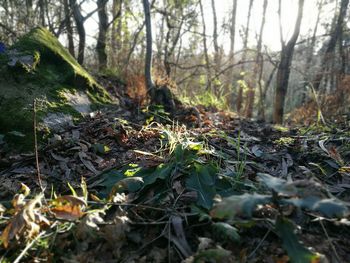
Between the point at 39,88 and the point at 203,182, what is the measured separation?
82.6 inches

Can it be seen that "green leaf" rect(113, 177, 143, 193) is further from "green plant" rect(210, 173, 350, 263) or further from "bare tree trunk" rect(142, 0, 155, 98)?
"bare tree trunk" rect(142, 0, 155, 98)

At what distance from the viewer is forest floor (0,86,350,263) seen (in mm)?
1232

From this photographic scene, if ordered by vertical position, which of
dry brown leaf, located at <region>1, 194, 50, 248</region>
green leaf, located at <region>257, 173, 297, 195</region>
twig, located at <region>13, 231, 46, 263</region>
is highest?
green leaf, located at <region>257, 173, 297, 195</region>

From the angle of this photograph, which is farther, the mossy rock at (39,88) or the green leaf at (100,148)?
the mossy rock at (39,88)

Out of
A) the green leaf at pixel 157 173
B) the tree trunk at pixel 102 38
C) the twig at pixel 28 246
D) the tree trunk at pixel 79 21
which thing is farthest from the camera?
the tree trunk at pixel 102 38

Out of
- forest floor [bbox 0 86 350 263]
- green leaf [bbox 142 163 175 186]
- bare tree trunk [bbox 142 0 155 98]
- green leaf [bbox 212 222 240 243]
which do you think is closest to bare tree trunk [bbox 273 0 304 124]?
bare tree trunk [bbox 142 0 155 98]

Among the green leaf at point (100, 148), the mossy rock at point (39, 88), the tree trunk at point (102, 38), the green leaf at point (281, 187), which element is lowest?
the green leaf at point (100, 148)

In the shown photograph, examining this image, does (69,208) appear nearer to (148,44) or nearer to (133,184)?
(133,184)

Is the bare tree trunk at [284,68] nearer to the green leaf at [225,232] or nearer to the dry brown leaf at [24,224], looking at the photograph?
the green leaf at [225,232]

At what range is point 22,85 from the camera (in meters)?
2.91

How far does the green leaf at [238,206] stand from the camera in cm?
108

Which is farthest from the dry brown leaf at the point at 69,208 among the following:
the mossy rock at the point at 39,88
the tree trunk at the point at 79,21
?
the tree trunk at the point at 79,21

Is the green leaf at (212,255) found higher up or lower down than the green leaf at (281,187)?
lower down

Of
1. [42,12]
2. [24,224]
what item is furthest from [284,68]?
[42,12]
